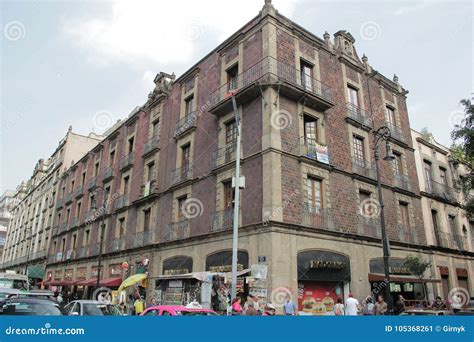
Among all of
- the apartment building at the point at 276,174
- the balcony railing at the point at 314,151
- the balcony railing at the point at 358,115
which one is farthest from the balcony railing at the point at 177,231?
the balcony railing at the point at 358,115

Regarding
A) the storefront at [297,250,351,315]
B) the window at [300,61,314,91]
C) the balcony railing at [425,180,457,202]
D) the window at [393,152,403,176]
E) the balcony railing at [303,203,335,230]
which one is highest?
the window at [300,61,314,91]

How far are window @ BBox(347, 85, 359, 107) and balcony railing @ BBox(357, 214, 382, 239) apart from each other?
297 inches

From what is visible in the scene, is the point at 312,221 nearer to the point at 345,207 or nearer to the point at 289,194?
the point at 289,194

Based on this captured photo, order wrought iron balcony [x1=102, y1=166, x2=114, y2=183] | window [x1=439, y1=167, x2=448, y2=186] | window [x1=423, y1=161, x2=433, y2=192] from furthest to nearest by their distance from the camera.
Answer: wrought iron balcony [x1=102, y1=166, x2=114, y2=183]
window [x1=439, y1=167, x2=448, y2=186]
window [x1=423, y1=161, x2=433, y2=192]

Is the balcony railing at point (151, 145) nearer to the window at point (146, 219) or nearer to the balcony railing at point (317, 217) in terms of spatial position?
the window at point (146, 219)

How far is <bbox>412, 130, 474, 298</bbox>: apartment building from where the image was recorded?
968 inches

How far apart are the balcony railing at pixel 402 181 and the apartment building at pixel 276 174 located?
0.33 feet

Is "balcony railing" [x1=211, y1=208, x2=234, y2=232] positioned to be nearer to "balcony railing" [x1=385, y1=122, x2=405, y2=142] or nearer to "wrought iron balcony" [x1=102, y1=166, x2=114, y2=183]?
"balcony railing" [x1=385, y1=122, x2=405, y2=142]

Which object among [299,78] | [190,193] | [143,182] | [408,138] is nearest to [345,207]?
[299,78]

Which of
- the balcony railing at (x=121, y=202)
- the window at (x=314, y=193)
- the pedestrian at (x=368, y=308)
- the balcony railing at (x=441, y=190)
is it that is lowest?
the pedestrian at (x=368, y=308)

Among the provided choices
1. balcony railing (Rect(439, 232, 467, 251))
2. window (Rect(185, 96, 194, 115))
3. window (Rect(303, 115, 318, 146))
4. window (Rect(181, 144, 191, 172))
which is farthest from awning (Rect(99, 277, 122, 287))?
balcony railing (Rect(439, 232, 467, 251))

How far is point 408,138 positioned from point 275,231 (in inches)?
643

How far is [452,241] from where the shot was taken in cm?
2631

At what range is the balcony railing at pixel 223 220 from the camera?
17984 millimetres
